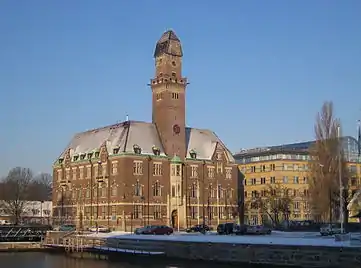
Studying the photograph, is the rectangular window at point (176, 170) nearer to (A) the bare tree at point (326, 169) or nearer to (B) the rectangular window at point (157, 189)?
(B) the rectangular window at point (157, 189)

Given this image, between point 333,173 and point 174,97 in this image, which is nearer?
point 333,173

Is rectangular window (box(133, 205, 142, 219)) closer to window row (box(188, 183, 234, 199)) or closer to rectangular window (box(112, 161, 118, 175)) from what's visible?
rectangular window (box(112, 161, 118, 175))

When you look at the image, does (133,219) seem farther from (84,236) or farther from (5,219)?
(5,219)

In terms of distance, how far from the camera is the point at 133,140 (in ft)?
337

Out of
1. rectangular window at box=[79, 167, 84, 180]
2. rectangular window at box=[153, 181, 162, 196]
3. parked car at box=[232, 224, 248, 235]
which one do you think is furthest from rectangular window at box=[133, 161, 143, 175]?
parked car at box=[232, 224, 248, 235]

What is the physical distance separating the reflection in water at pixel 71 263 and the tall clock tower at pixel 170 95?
38707 millimetres

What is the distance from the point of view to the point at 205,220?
10744cm

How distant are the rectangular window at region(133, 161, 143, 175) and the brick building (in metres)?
0.08

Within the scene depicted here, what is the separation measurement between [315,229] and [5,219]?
3251 inches

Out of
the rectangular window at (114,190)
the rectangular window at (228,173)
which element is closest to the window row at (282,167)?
the rectangular window at (228,173)

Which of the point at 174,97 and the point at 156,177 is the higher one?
the point at 174,97

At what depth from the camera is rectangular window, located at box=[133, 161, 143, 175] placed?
100500 millimetres

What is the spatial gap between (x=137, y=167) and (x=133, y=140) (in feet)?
16.2

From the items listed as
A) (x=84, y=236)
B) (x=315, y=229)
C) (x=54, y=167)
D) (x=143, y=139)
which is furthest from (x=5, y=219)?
(x=315, y=229)
